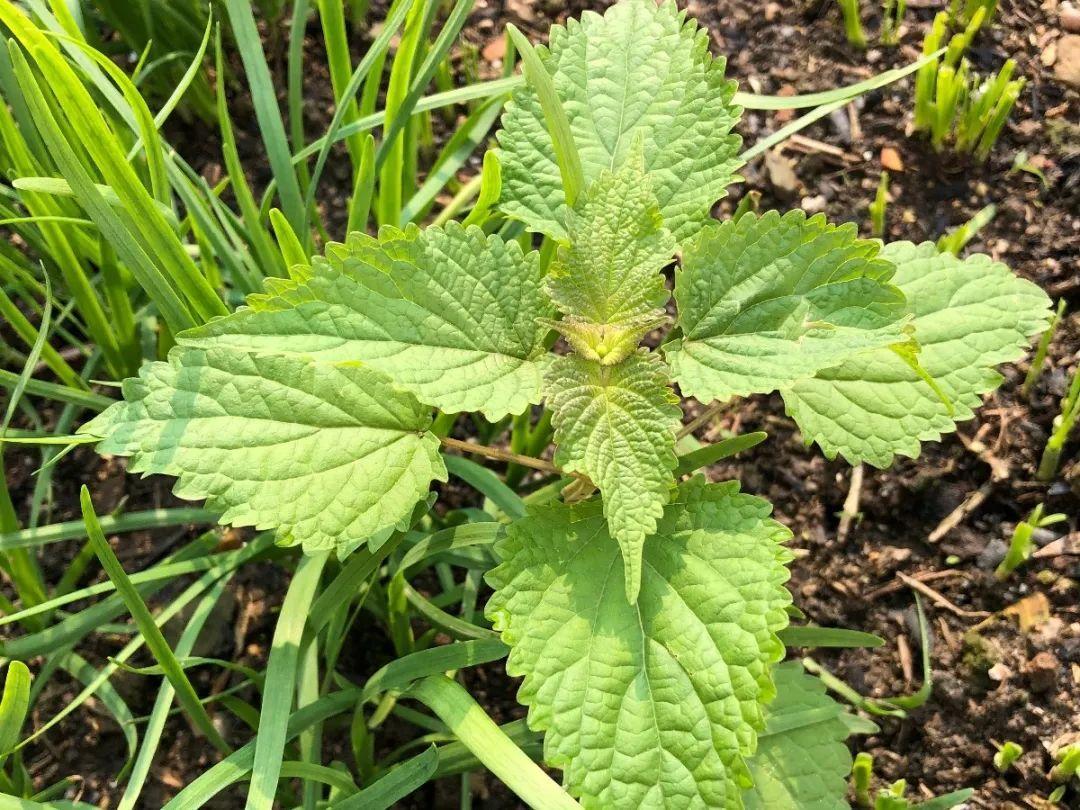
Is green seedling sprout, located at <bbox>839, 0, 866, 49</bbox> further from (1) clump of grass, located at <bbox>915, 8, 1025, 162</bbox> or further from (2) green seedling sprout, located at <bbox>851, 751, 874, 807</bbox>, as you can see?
(2) green seedling sprout, located at <bbox>851, 751, 874, 807</bbox>

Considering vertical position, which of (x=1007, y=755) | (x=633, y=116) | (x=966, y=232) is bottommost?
(x=1007, y=755)

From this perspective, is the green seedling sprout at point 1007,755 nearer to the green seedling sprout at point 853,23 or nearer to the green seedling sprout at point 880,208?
the green seedling sprout at point 880,208

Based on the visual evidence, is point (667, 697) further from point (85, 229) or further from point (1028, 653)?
point (85, 229)

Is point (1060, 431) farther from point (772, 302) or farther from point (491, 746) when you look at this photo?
point (491, 746)

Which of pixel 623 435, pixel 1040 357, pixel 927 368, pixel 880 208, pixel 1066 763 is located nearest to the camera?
pixel 623 435

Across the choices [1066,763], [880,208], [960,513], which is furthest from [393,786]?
[880,208]

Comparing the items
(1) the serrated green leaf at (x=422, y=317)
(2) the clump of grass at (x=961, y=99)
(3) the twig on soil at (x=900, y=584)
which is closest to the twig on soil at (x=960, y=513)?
(3) the twig on soil at (x=900, y=584)

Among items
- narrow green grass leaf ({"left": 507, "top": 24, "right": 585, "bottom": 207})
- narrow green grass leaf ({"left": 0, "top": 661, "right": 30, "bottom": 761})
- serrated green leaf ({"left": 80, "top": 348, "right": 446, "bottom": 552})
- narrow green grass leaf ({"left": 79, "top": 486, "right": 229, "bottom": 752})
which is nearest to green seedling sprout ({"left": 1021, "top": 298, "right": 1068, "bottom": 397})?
narrow green grass leaf ({"left": 507, "top": 24, "right": 585, "bottom": 207})
